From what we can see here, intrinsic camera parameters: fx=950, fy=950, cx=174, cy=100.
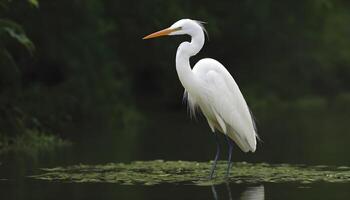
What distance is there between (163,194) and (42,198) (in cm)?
107

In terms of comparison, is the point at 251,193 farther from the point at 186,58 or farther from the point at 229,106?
the point at 186,58

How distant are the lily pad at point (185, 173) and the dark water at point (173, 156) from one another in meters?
0.29

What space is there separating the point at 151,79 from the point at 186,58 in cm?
1743

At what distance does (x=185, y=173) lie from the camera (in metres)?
10.3

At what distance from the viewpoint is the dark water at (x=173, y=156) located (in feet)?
28.0

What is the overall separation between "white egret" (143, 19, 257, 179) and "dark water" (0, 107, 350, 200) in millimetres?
1069

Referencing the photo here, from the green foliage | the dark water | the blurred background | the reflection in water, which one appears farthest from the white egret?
the green foliage

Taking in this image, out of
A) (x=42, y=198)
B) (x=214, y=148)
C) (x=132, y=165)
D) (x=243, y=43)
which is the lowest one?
(x=42, y=198)

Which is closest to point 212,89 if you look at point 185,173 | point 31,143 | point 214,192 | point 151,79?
point 185,173

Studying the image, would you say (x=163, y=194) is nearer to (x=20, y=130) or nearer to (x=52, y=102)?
(x=20, y=130)

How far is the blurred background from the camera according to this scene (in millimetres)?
13758

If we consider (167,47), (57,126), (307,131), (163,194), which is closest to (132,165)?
(163,194)

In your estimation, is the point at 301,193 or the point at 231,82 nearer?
the point at 301,193

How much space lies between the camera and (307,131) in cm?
1753
